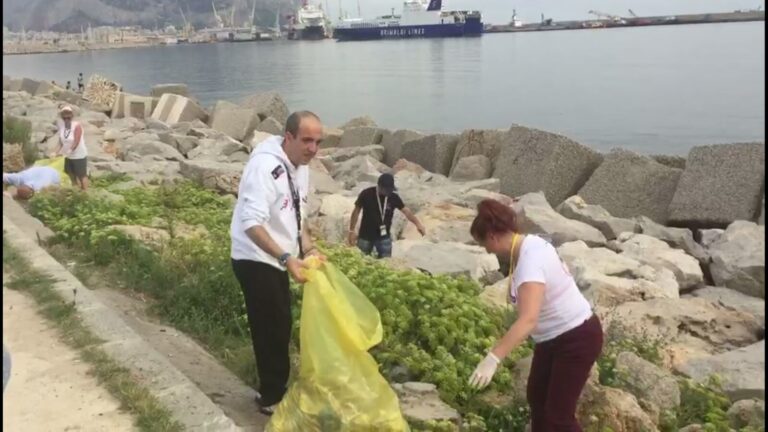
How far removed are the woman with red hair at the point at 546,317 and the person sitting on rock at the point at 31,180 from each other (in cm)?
740

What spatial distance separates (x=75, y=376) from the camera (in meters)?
4.74

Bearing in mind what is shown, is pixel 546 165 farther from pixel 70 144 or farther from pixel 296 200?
pixel 296 200

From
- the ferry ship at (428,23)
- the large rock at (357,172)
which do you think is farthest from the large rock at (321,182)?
the ferry ship at (428,23)

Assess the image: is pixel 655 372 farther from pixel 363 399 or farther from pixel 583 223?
pixel 583 223

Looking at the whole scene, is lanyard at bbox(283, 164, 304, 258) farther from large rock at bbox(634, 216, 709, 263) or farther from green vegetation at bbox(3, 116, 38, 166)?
green vegetation at bbox(3, 116, 38, 166)

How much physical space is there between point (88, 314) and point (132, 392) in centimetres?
136

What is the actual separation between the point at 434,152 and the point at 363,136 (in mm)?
3536

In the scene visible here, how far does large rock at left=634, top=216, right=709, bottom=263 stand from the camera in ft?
35.8

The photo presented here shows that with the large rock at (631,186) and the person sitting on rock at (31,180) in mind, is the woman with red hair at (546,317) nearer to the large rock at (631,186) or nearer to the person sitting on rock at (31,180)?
the person sitting on rock at (31,180)

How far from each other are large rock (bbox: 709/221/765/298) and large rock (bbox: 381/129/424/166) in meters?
8.89

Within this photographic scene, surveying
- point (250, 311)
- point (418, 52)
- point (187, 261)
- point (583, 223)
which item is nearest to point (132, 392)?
point (250, 311)

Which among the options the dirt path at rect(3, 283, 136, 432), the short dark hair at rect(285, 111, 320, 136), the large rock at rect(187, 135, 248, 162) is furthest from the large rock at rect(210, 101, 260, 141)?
the short dark hair at rect(285, 111, 320, 136)

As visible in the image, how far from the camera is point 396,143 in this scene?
1922cm

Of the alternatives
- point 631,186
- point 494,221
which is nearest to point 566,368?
point 494,221
